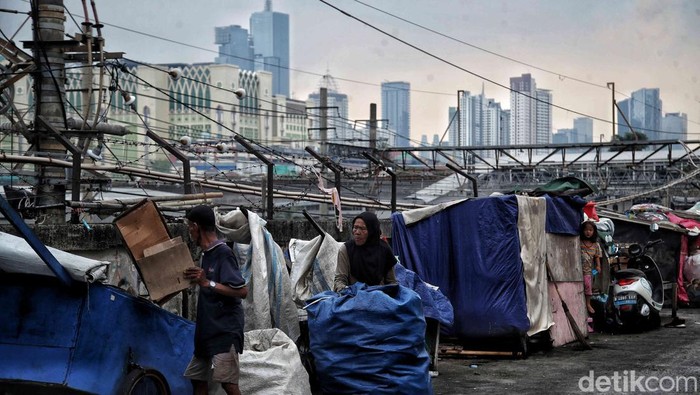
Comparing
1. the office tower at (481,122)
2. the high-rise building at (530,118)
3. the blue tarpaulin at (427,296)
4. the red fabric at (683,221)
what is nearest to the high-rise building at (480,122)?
the office tower at (481,122)

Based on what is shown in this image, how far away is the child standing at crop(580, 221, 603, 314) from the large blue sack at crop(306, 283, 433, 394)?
569 cm

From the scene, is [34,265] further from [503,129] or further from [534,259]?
[503,129]

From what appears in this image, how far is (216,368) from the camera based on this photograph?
7.10 m

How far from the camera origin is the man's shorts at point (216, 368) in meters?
7.09

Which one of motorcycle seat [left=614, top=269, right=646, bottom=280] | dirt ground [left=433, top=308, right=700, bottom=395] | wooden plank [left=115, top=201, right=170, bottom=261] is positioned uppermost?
wooden plank [left=115, top=201, right=170, bottom=261]

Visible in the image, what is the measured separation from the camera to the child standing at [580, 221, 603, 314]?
45.2 feet

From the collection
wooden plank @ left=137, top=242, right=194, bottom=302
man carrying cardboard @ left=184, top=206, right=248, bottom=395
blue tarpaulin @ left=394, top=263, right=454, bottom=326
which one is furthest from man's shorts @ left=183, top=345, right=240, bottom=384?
blue tarpaulin @ left=394, top=263, right=454, bottom=326

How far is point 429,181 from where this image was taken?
53938 mm

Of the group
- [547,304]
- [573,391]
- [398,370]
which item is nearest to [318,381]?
[398,370]

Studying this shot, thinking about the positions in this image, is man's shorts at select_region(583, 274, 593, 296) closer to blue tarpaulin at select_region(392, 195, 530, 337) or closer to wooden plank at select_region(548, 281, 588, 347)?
wooden plank at select_region(548, 281, 588, 347)

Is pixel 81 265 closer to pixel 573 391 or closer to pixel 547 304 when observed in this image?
pixel 573 391

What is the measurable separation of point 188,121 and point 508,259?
589 ft

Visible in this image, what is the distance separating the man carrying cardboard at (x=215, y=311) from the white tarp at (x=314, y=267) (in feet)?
8.75

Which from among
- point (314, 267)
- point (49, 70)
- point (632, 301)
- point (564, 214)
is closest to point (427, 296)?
point (314, 267)
